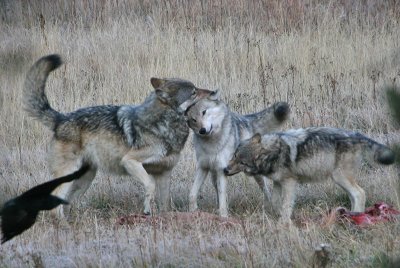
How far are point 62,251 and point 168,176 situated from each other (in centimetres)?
205

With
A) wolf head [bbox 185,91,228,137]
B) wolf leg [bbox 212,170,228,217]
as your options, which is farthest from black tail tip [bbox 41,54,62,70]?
wolf leg [bbox 212,170,228,217]

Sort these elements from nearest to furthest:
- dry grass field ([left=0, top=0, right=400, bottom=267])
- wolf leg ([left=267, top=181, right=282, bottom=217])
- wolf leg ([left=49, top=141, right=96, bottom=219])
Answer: dry grass field ([left=0, top=0, right=400, bottom=267])
wolf leg ([left=267, top=181, right=282, bottom=217])
wolf leg ([left=49, top=141, right=96, bottom=219])

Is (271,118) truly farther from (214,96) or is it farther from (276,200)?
(276,200)

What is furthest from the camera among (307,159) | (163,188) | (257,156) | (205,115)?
(163,188)

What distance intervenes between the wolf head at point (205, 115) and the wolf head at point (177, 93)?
0.09 m

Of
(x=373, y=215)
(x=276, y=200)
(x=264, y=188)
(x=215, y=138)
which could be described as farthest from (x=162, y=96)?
(x=373, y=215)

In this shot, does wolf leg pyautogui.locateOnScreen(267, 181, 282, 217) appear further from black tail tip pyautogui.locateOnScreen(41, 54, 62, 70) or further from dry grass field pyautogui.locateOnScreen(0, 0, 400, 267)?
black tail tip pyautogui.locateOnScreen(41, 54, 62, 70)

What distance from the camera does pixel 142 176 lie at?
705cm

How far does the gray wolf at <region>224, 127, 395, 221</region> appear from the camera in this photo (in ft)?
22.2

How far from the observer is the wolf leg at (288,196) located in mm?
6773

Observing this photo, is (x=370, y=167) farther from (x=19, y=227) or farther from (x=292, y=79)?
(x=19, y=227)

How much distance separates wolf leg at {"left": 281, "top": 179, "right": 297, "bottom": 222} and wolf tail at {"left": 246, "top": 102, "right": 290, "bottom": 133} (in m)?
0.84

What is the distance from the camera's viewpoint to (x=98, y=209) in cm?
753

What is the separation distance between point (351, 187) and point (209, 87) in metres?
4.77
